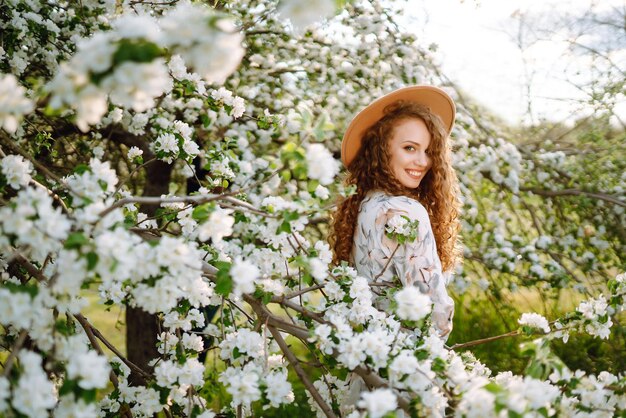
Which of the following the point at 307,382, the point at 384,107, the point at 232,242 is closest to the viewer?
the point at 307,382

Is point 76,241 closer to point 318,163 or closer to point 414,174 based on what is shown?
point 318,163

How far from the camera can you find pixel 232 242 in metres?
2.80

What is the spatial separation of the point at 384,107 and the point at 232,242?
985mm

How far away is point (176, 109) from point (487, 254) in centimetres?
240

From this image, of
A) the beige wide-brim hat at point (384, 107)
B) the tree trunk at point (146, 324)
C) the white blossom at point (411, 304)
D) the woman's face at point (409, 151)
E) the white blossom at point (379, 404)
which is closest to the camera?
the white blossom at point (379, 404)

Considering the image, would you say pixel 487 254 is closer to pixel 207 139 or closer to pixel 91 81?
pixel 207 139

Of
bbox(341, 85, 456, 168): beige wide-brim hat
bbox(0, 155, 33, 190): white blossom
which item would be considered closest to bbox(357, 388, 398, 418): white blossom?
bbox(0, 155, 33, 190): white blossom

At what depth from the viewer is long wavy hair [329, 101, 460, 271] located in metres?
2.41

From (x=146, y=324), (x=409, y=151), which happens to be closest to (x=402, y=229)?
(x=409, y=151)

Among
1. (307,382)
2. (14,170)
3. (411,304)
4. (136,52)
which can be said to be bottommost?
(307,382)

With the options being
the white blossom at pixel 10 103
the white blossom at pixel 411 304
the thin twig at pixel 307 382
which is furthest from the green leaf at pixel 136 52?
the thin twig at pixel 307 382

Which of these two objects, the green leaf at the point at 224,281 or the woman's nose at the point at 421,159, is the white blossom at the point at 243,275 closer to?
the green leaf at the point at 224,281

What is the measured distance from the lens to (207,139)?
421cm

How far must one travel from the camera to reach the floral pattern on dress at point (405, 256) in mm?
2062
